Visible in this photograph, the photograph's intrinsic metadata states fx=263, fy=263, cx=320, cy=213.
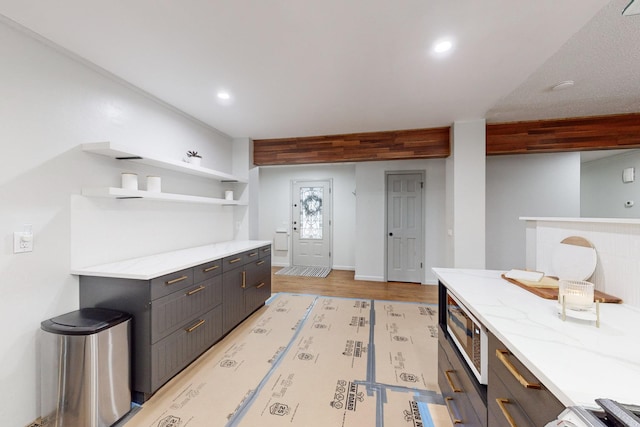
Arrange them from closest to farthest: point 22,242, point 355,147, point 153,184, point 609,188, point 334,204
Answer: point 22,242 → point 153,184 → point 355,147 → point 609,188 → point 334,204

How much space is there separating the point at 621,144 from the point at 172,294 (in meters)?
5.35

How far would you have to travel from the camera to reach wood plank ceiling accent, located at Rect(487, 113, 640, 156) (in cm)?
333

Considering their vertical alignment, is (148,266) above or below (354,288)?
above

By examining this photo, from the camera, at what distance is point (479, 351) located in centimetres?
121

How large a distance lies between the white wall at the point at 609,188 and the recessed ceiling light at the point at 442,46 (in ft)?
16.7

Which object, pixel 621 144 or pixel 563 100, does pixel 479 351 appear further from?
pixel 621 144

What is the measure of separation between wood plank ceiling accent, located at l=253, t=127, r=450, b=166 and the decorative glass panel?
86.2 inches

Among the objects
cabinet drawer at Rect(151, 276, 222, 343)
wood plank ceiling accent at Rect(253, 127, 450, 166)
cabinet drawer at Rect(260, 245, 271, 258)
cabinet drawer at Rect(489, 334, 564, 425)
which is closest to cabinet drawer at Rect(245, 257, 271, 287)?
cabinet drawer at Rect(260, 245, 271, 258)

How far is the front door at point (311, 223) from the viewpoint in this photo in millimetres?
6312

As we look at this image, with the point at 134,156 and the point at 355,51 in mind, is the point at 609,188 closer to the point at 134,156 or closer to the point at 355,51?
the point at 355,51

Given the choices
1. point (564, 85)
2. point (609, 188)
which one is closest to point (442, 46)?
point (564, 85)

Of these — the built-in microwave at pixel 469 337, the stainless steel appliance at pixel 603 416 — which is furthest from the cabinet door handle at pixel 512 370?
the stainless steel appliance at pixel 603 416

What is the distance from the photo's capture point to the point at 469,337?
1330mm

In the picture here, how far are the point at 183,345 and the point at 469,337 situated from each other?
2116mm
